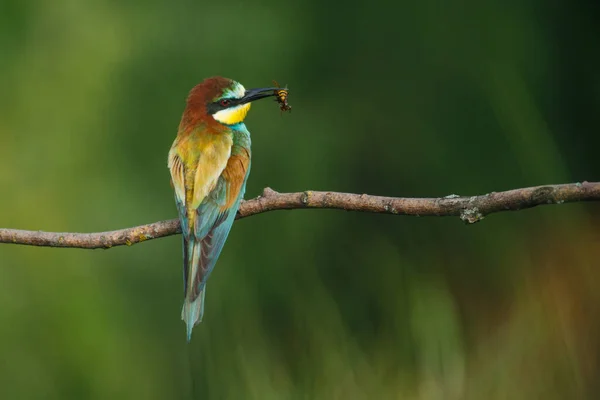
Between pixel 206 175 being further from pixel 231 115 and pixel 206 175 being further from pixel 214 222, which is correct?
pixel 231 115

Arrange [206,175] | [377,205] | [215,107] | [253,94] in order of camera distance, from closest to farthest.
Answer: [377,205]
[206,175]
[215,107]
[253,94]

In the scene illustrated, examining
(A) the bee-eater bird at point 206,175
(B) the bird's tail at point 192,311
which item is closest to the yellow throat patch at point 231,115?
(A) the bee-eater bird at point 206,175

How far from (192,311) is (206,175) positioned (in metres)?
0.53

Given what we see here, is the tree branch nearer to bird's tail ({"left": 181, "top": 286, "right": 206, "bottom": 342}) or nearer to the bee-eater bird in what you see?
the bee-eater bird

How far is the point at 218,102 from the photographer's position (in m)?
3.86

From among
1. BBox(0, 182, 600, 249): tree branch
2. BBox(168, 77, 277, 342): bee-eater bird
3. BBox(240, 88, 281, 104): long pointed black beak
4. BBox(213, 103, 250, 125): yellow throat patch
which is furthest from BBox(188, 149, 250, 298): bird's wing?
BBox(240, 88, 281, 104): long pointed black beak

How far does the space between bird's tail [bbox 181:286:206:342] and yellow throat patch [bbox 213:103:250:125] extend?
0.82 meters

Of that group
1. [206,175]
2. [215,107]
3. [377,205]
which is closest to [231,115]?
[215,107]

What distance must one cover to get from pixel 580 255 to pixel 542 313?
1.55 ft

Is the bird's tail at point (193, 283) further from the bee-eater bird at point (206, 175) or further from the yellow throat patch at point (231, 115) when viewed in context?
the yellow throat patch at point (231, 115)

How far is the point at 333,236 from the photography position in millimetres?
5883

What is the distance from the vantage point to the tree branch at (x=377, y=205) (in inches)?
91.0

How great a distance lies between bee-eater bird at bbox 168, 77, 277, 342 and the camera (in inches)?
132

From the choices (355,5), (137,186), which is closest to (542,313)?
(137,186)
